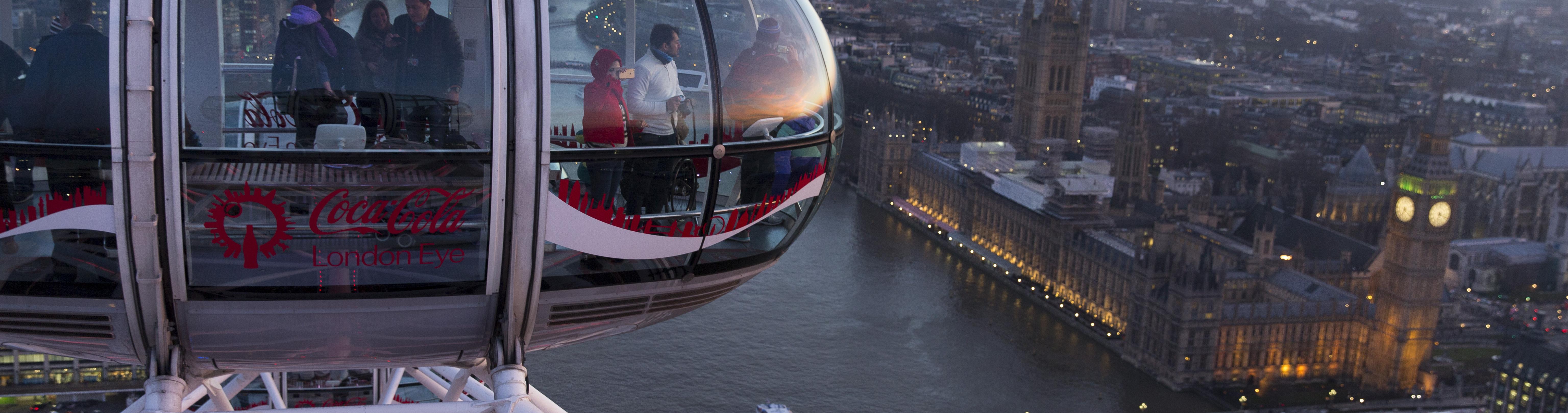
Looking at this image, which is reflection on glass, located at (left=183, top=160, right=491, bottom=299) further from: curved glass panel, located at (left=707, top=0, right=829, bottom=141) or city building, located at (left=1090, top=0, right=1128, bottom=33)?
city building, located at (left=1090, top=0, right=1128, bottom=33)

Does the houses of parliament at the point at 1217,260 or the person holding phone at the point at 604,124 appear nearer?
the person holding phone at the point at 604,124

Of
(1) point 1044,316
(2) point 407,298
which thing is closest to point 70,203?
(2) point 407,298

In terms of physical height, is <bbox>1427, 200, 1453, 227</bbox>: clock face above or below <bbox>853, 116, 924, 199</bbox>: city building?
above

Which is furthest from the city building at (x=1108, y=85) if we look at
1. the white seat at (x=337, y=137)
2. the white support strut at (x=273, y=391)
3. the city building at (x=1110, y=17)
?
the white seat at (x=337, y=137)

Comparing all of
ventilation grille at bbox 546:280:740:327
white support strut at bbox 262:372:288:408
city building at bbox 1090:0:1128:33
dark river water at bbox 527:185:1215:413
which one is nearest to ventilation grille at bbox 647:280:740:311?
ventilation grille at bbox 546:280:740:327

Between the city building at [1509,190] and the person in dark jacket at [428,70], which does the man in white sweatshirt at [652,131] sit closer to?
the person in dark jacket at [428,70]

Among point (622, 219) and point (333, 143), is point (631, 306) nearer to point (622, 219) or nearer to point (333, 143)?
point (622, 219)

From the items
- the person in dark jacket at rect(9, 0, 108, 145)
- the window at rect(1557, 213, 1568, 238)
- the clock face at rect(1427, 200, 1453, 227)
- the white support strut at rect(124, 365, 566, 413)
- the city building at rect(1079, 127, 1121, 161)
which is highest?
the person in dark jacket at rect(9, 0, 108, 145)

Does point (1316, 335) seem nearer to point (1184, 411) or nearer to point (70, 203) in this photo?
point (1184, 411)
